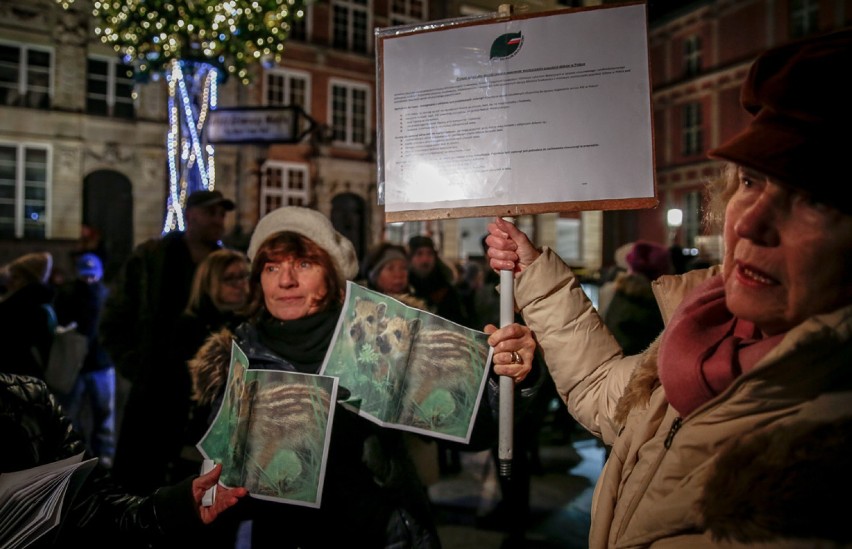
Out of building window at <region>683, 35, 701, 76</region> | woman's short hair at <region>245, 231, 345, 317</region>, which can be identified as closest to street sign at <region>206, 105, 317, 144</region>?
woman's short hair at <region>245, 231, 345, 317</region>

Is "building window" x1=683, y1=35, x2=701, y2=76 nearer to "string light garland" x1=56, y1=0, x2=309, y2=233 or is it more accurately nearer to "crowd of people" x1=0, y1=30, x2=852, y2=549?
"string light garland" x1=56, y1=0, x2=309, y2=233

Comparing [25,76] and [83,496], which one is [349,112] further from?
[83,496]

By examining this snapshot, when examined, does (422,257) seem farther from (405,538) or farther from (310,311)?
(405,538)

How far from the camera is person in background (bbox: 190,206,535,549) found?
1947mm

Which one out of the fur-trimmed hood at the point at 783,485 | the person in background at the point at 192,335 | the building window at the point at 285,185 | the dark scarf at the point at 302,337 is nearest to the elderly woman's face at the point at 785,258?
the fur-trimmed hood at the point at 783,485

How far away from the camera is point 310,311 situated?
2232 mm

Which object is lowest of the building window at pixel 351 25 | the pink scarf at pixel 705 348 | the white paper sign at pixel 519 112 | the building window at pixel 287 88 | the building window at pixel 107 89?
the pink scarf at pixel 705 348

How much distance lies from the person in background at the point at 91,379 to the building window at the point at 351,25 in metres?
18.1

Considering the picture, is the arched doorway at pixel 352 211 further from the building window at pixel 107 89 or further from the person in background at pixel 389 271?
the person in background at pixel 389 271

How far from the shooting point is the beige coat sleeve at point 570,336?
1.66 m

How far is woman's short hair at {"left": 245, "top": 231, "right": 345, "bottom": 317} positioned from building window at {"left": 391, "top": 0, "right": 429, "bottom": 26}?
75.7ft

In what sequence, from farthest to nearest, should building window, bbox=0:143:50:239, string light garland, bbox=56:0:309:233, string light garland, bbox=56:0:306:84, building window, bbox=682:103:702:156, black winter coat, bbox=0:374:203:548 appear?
building window, bbox=682:103:702:156, building window, bbox=0:143:50:239, string light garland, bbox=56:0:306:84, string light garland, bbox=56:0:309:233, black winter coat, bbox=0:374:203:548

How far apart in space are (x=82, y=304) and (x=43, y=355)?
4.40ft

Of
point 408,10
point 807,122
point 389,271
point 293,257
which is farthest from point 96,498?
point 408,10
